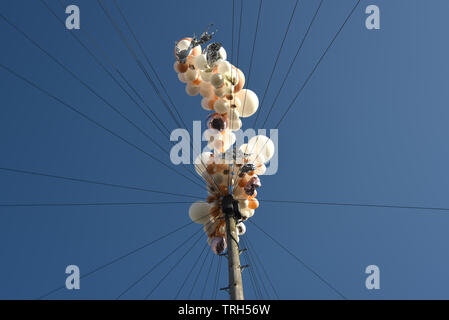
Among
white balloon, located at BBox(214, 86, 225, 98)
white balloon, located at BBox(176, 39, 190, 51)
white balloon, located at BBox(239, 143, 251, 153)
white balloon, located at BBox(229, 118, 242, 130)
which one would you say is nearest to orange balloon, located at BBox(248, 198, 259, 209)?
white balloon, located at BBox(239, 143, 251, 153)

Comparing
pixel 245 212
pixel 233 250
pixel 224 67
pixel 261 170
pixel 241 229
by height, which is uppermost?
pixel 224 67

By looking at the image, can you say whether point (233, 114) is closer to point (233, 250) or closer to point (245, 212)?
point (245, 212)

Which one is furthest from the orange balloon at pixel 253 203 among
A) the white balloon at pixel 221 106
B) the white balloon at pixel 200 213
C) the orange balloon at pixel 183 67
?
the orange balloon at pixel 183 67

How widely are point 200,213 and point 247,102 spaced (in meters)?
2.14

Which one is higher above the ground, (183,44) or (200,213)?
(183,44)

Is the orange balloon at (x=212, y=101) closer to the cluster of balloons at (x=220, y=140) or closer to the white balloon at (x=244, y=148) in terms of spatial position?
the cluster of balloons at (x=220, y=140)

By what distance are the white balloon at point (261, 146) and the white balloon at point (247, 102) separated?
478 mm

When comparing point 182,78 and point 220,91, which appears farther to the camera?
point 182,78

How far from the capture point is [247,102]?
665cm

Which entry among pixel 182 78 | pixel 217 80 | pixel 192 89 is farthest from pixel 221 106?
pixel 182 78
